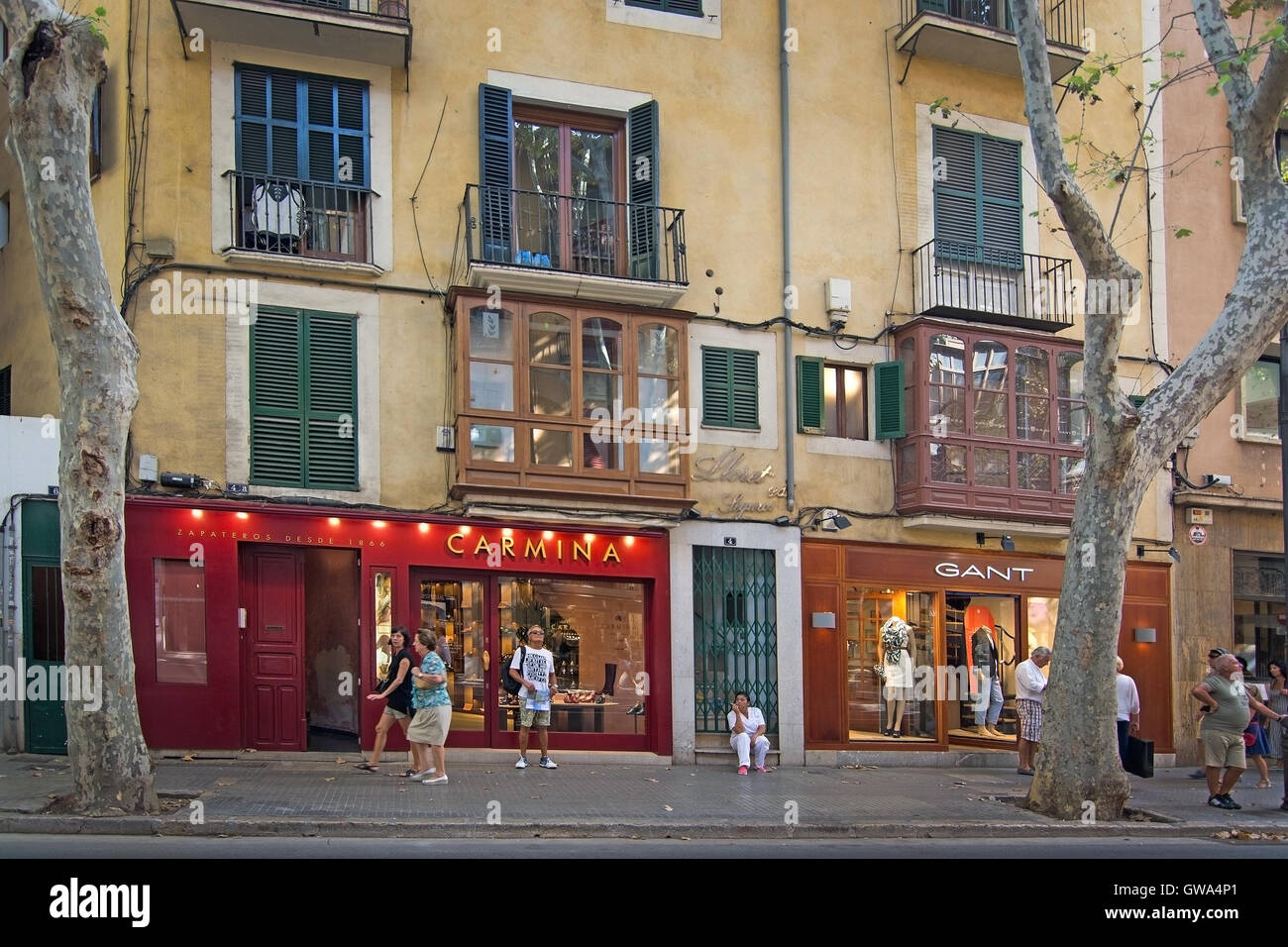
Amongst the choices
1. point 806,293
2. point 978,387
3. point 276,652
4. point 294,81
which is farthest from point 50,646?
point 978,387

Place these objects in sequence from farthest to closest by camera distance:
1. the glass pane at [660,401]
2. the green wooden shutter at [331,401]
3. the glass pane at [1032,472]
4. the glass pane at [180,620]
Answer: the glass pane at [1032,472], the glass pane at [660,401], the green wooden shutter at [331,401], the glass pane at [180,620]

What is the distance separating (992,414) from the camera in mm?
20188

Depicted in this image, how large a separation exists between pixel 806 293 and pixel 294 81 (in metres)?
7.97

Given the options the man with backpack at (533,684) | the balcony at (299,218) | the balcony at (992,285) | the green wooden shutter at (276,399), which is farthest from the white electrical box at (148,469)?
the balcony at (992,285)

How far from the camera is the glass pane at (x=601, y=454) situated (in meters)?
17.9

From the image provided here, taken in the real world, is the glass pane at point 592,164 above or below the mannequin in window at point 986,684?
above

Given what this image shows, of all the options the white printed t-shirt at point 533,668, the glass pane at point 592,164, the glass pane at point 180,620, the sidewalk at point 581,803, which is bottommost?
the sidewalk at point 581,803

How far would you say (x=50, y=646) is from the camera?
15867 mm

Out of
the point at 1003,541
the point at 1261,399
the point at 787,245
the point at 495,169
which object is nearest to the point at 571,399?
the point at 495,169

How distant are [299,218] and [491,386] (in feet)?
11.0

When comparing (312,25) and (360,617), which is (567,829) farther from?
(312,25)

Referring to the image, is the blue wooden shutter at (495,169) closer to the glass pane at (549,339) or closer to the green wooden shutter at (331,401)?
the glass pane at (549,339)

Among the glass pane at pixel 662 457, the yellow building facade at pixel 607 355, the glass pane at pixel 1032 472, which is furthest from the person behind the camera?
the glass pane at pixel 1032 472

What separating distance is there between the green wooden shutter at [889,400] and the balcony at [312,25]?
8355 millimetres
